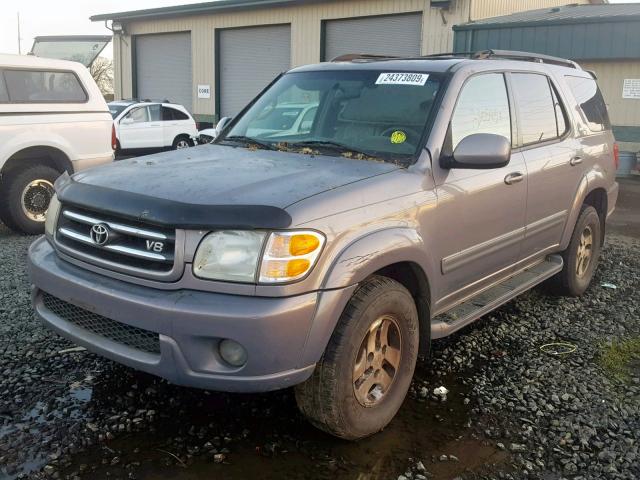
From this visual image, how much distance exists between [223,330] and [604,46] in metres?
15.3

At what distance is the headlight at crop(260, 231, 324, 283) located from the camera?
271cm

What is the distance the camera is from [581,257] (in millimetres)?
5688

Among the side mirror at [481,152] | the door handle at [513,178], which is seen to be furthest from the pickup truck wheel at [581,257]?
the side mirror at [481,152]

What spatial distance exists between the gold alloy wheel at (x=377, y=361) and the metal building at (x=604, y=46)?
14171 millimetres

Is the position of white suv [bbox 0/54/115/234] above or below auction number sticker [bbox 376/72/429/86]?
below

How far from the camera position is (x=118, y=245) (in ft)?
9.80

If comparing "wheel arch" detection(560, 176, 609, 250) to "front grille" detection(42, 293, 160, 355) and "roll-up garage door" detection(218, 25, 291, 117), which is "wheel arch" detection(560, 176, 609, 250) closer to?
"front grille" detection(42, 293, 160, 355)

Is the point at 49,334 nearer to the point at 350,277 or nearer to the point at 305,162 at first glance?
the point at 305,162

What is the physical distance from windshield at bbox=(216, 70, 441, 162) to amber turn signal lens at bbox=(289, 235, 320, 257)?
98cm

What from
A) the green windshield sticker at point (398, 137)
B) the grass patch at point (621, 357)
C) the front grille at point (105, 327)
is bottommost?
the grass patch at point (621, 357)

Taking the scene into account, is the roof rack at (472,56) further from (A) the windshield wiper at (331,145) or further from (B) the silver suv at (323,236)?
(A) the windshield wiper at (331,145)

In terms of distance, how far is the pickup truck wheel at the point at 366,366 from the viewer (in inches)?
115

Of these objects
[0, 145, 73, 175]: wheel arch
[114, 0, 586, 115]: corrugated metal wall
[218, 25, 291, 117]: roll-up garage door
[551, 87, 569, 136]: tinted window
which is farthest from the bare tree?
[551, 87, 569, 136]: tinted window

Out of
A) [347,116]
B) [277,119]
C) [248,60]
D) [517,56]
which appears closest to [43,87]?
[277,119]
